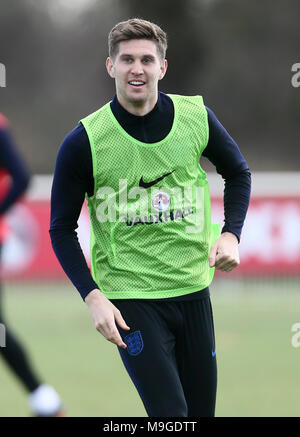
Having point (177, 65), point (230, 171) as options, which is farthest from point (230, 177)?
point (177, 65)

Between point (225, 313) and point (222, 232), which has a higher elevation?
point (222, 232)

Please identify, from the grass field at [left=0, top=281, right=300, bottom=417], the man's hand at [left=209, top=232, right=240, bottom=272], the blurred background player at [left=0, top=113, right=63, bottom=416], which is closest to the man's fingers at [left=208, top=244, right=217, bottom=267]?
the man's hand at [left=209, top=232, right=240, bottom=272]

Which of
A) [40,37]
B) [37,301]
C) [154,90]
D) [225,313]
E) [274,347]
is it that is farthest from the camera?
[40,37]

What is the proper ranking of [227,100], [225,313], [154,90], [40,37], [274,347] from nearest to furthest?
[154,90] → [274,347] → [225,313] → [227,100] → [40,37]

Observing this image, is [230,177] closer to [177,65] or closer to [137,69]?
[137,69]

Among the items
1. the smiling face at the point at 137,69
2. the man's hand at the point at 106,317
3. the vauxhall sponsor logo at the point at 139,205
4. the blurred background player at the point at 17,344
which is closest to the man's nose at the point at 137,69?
the smiling face at the point at 137,69

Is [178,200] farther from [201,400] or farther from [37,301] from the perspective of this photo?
[37,301]

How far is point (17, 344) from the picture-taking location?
496 centimetres

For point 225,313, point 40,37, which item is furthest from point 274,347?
point 40,37

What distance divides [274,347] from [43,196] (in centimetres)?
365

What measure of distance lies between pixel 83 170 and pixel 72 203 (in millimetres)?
129

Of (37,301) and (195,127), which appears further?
(37,301)

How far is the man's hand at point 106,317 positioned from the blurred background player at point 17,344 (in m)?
1.79

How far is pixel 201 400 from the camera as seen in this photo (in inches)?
136
